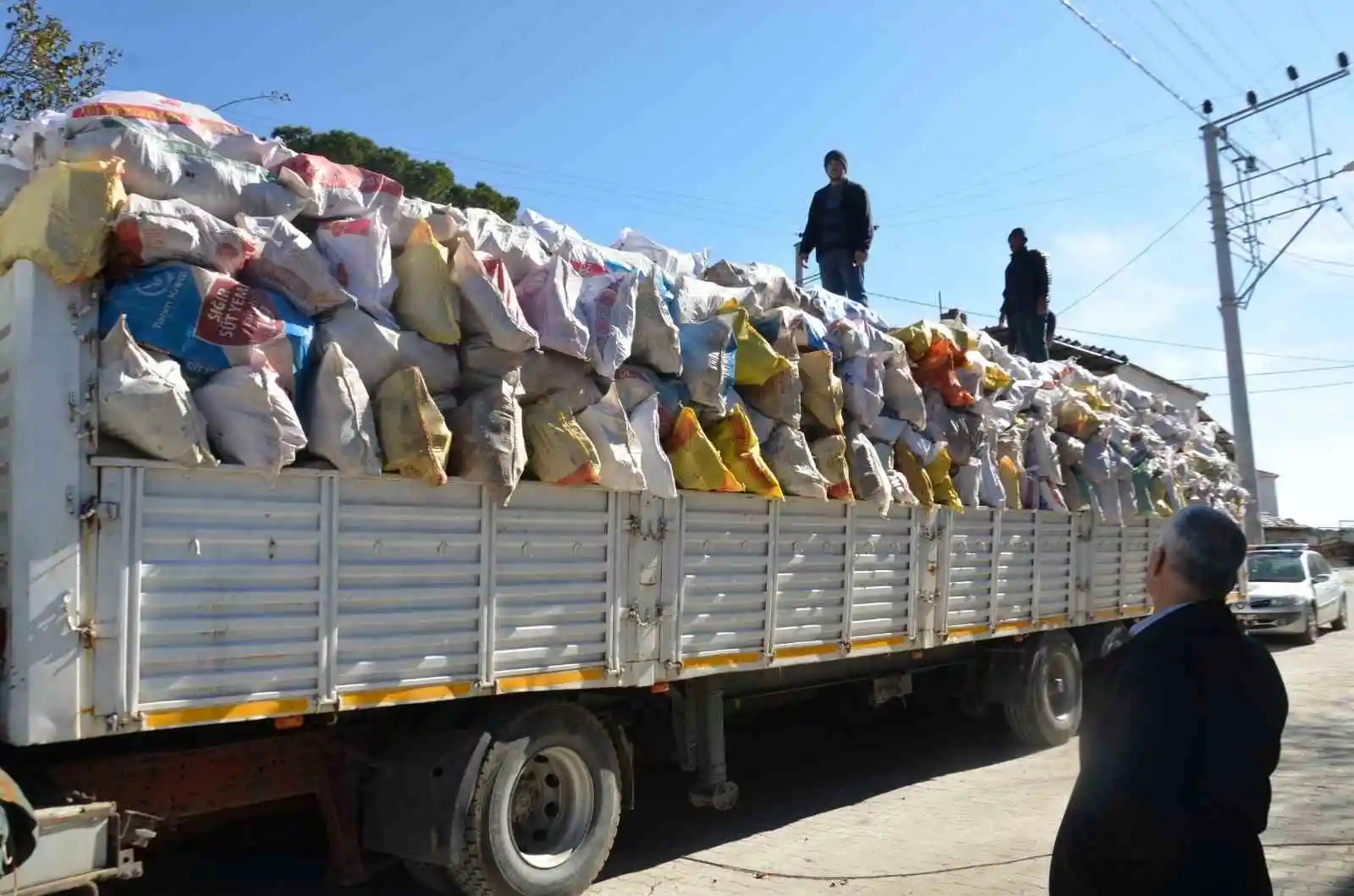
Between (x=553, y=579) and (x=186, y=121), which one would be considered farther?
(x=553, y=579)

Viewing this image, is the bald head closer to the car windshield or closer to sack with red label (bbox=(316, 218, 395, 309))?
sack with red label (bbox=(316, 218, 395, 309))

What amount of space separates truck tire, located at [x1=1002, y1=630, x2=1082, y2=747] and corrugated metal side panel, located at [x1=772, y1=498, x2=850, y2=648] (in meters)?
2.95

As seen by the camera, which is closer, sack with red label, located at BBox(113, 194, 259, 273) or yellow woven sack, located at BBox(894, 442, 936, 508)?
sack with red label, located at BBox(113, 194, 259, 273)

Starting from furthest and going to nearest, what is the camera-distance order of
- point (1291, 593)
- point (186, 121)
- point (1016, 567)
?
point (1291, 593) < point (1016, 567) < point (186, 121)

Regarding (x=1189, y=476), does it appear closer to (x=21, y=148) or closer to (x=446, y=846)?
(x=446, y=846)

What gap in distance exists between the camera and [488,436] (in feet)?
15.8

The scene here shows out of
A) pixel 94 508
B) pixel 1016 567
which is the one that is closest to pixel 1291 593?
pixel 1016 567

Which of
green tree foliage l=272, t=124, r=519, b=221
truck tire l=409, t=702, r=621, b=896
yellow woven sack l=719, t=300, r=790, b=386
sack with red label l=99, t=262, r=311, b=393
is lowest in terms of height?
truck tire l=409, t=702, r=621, b=896

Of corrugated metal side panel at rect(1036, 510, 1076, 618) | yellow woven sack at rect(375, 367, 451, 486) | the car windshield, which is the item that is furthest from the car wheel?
yellow woven sack at rect(375, 367, 451, 486)

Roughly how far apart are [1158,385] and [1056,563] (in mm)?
22037

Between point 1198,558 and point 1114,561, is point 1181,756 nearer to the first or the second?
point 1198,558

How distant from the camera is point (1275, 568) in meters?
19.4

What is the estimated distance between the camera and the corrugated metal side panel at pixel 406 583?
449cm

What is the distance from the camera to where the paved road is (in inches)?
228
